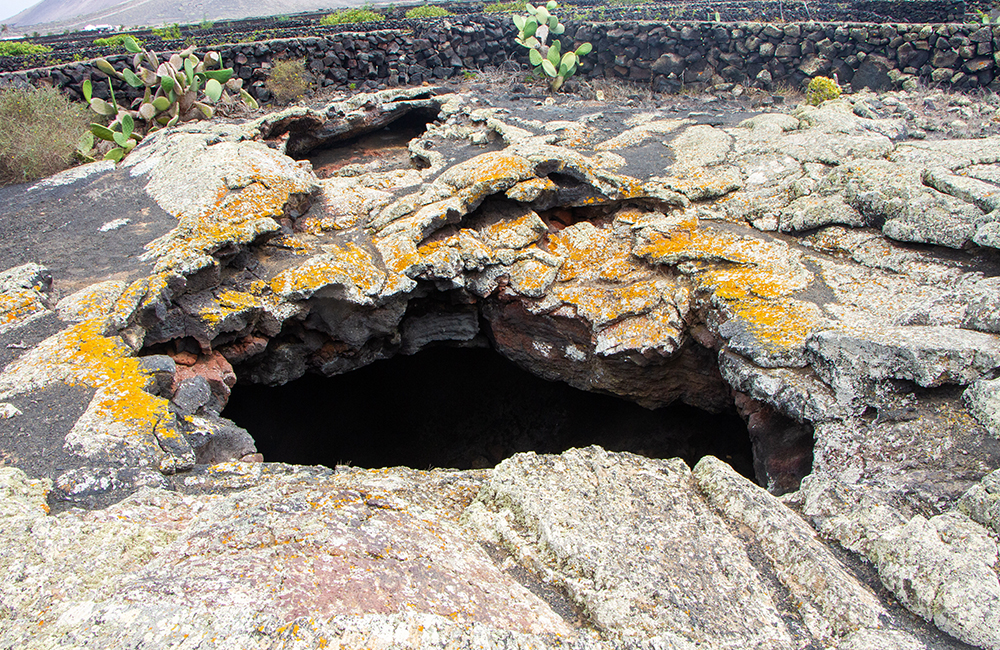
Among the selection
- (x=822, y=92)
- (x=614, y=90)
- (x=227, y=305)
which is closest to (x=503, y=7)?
(x=614, y=90)

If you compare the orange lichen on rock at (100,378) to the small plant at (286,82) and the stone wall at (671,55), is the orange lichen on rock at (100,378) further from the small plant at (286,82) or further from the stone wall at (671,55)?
the stone wall at (671,55)

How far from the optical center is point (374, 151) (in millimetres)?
10016

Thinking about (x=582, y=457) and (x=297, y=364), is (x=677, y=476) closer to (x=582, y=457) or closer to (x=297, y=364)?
(x=582, y=457)

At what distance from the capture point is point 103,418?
3.76 meters

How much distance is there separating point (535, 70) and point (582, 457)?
11.6m

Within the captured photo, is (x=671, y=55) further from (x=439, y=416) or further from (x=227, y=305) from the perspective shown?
(x=227, y=305)

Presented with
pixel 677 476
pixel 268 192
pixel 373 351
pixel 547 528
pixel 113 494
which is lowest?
pixel 373 351

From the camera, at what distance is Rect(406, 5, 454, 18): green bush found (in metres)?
19.9

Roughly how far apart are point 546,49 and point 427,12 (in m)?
8.59

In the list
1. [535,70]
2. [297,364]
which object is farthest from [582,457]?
[535,70]

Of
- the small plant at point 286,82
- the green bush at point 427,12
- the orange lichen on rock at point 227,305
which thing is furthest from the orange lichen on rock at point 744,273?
the green bush at point 427,12

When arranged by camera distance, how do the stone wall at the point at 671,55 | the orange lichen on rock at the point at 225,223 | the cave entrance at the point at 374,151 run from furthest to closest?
1. the stone wall at the point at 671,55
2. the cave entrance at the point at 374,151
3. the orange lichen on rock at the point at 225,223

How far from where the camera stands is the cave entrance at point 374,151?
8231mm

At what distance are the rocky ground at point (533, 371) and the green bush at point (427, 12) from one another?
13.6 metres
